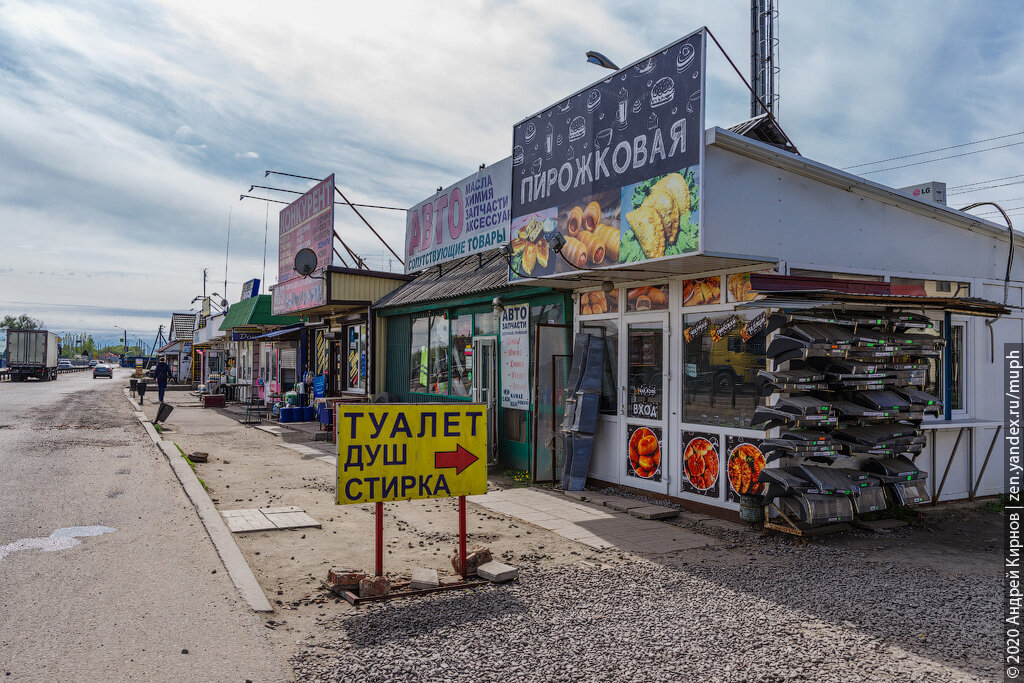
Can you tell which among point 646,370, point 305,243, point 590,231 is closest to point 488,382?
point 646,370

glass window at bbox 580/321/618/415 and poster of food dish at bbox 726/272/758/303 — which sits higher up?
poster of food dish at bbox 726/272/758/303

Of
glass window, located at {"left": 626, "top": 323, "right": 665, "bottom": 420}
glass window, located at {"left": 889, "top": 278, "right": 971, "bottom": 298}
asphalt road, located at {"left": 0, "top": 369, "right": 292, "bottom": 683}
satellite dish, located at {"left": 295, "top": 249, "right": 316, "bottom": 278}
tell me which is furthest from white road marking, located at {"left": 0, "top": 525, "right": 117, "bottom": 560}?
satellite dish, located at {"left": 295, "top": 249, "right": 316, "bottom": 278}

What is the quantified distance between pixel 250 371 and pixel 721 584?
28850 mm

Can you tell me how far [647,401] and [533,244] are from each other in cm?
268

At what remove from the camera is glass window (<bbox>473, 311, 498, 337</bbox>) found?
12.1 meters

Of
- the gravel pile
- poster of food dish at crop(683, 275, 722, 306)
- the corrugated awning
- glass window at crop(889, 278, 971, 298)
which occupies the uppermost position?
glass window at crop(889, 278, 971, 298)

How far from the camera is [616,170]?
8.27m

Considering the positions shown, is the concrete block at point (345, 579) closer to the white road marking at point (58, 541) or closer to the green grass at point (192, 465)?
the white road marking at point (58, 541)

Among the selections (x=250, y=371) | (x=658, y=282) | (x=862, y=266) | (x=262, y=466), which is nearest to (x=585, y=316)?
(x=658, y=282)

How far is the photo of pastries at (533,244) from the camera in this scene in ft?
31.1

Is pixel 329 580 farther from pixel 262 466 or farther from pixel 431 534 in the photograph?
pixel 262 466

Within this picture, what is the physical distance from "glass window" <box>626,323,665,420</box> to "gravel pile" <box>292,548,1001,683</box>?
2.95 meters

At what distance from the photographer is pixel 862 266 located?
27.3 feet

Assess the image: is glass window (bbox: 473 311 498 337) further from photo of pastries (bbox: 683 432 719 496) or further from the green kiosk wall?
photo of pastries (bbox: 683 432 719 496)
